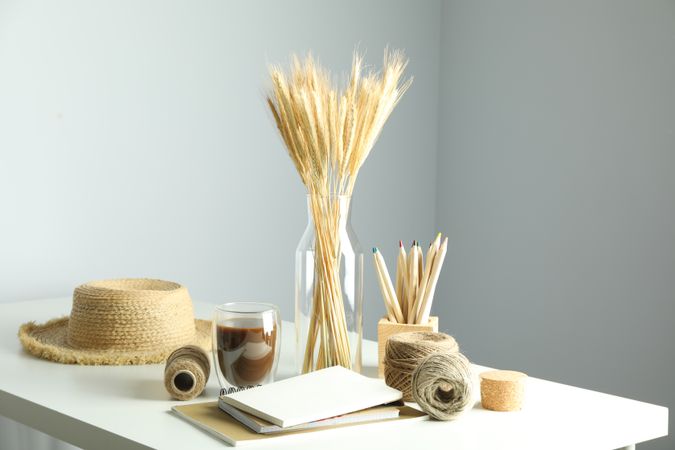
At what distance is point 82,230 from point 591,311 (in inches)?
54.4

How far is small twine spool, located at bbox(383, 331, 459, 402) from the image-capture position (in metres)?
1.11

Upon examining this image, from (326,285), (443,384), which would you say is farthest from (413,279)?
(443,384)

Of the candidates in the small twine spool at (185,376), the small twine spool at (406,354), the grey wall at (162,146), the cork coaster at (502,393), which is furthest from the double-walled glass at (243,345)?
the grey wall at (162,146)

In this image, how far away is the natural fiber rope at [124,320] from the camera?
1.32 metres

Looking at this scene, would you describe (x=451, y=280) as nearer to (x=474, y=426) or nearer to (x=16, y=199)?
(x=16, y=199)

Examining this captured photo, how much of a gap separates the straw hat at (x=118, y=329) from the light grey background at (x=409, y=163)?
61 centimetres

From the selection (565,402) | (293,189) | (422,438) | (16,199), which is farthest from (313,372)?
(293,189)

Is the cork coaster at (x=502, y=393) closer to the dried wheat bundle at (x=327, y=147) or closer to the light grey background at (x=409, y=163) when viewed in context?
the dried wheat bundle at (x=327, y=147)

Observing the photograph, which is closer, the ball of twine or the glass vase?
the ball of twine

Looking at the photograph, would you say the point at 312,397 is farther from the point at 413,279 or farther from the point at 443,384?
the point at 413,279

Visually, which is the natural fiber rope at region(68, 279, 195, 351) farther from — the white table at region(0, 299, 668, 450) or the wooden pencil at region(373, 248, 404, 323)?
the wooden pencil at region(373, 248, 404, 323)

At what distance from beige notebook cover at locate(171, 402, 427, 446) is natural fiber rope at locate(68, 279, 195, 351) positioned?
28cm

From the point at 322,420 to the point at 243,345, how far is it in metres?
0.18

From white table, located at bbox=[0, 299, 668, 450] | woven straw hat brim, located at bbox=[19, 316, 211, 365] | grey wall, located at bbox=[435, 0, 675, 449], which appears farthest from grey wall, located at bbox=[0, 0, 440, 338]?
white table, located at bbox=[0, 299, 668, 450]
